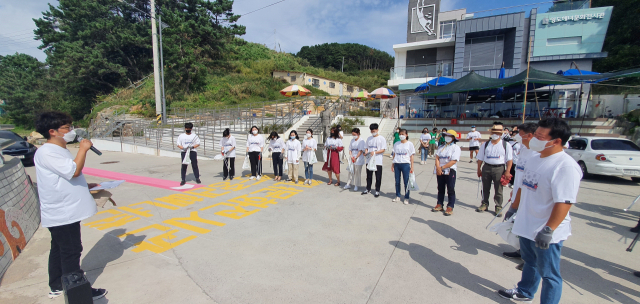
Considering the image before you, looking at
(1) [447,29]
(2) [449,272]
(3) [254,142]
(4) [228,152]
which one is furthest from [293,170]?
(1) [447,29]

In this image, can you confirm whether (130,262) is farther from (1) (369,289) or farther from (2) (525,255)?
(2) (525,255)

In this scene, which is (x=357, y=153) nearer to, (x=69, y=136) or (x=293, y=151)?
(x=293, y=151)

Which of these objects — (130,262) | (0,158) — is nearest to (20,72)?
(0,158)

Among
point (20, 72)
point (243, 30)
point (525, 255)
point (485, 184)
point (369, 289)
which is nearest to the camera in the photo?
point (525, 255)

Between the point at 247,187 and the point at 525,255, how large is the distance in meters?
7.03

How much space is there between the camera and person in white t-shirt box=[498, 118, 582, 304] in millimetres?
2422

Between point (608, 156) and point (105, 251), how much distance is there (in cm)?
1363

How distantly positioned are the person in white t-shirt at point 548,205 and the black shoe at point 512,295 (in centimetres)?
19

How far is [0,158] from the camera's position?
4.82m

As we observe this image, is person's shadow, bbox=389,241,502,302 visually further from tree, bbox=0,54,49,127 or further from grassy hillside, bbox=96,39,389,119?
tree, bbox=0,54,49,127

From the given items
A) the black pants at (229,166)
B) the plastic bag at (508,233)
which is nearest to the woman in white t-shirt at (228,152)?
the black pants at (229,166)

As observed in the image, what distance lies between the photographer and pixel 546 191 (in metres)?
2.59

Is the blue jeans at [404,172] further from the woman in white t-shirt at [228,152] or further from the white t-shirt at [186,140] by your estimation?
the white t-shirt at [186,140]

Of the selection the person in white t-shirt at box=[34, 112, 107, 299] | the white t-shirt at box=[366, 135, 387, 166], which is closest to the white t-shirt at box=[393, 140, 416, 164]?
the white t-shirt at box=[366, 135, 387, 166]
